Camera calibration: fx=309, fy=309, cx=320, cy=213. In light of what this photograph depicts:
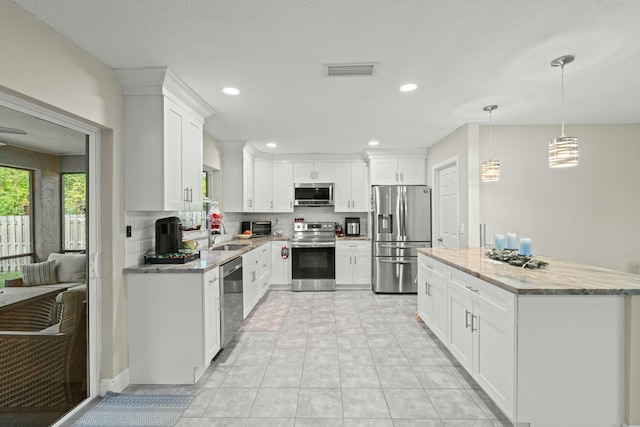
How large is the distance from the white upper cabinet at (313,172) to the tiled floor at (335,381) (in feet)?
8.82

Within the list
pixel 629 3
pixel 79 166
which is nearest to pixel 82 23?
pixel 79 166

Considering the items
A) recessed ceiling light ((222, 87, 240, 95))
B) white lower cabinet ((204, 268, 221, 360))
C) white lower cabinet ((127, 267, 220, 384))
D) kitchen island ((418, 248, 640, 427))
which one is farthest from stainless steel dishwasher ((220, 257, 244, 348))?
kitchen island ((418, 248, 640, 427))

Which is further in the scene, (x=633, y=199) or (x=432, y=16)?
(x=633, y=199)

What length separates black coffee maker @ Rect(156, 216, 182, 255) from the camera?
2711 mm

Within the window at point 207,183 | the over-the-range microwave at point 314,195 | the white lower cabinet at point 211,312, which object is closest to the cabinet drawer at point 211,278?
the white lower cabinet at point 211,312

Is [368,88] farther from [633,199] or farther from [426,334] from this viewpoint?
[633,199]

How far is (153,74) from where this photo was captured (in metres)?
2.36

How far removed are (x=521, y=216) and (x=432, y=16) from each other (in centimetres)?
313

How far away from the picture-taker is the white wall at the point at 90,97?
161 cm

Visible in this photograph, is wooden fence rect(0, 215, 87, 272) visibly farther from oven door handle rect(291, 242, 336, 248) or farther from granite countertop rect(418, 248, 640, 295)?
oven door handle rect(291, 242, 336, 248)

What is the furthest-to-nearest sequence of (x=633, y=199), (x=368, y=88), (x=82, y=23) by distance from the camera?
(x=633, y=199) → (x=368, y=88) → (x=82, y=23)

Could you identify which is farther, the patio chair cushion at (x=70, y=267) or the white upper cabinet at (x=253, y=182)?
the white upper cabinet at (x=253, y=182)

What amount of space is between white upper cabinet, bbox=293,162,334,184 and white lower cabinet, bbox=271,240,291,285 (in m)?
1.22

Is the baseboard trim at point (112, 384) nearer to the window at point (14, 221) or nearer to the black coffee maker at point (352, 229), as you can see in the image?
the window at point (14, 221)
